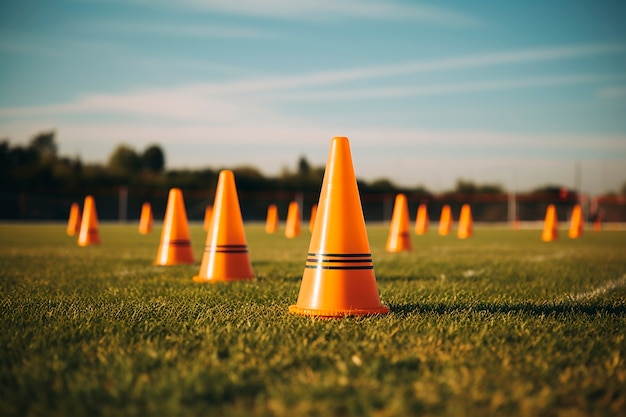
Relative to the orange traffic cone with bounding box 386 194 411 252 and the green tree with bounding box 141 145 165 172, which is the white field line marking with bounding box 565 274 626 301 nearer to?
the orange traffic cone with bounding box 386 194 411 252

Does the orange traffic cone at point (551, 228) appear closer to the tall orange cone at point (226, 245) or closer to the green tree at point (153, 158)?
the tall orange cone at point (226, 245)

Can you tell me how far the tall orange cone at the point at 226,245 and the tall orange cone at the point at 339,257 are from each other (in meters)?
2.65

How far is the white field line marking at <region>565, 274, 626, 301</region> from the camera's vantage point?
717cm

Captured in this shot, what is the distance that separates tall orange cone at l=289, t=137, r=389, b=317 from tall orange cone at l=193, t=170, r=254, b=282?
265cm

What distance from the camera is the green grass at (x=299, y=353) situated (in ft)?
10.3

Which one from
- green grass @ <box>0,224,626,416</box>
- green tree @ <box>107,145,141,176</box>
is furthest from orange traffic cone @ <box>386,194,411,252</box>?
green tree @ <box>107,145,141,176</box>

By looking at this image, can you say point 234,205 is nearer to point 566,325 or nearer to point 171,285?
point 171,285

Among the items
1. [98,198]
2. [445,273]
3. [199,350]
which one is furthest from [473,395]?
[98,198]

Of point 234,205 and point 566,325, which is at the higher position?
point 234,205

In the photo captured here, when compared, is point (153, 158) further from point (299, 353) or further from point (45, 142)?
point (299, 353)

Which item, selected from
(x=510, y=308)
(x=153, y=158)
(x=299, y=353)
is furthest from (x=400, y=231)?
(x=153, y=158)

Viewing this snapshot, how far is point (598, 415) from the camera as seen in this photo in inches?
119

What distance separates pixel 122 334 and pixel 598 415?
292 centimetres

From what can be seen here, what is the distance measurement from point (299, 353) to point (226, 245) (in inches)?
175
